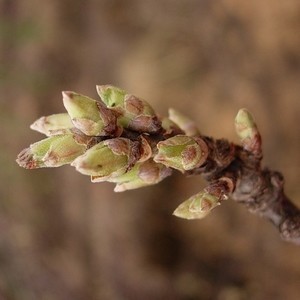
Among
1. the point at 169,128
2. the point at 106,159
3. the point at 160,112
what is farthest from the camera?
the point at 160,112

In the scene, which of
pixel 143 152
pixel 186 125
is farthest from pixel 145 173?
pixel 186 125

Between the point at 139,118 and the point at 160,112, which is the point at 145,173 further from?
the point at 160,112

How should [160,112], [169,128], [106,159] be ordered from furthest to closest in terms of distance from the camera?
1. [160,112]
2. [169,128]
3. [106,159]

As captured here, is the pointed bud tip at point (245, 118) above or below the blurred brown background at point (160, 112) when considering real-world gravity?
above

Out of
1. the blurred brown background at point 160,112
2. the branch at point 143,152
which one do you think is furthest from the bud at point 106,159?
the blurred brown background at point 160,112

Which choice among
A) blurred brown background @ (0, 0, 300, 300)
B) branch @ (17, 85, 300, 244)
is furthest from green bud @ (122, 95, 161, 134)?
blurred brown background @ (0, 0, 300, 300)

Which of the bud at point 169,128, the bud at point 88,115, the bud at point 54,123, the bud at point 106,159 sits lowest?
the bud at point 169,128

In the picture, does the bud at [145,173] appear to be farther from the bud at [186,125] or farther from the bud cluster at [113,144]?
the bud at [186,125]

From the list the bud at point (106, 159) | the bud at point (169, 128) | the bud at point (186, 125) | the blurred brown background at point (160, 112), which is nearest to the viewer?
the bud at point (106, 159)
